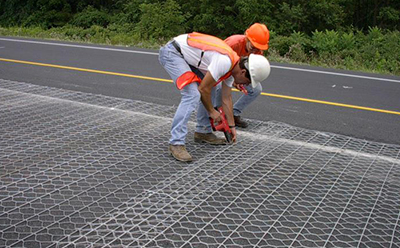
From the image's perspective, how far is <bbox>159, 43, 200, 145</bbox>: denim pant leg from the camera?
15.9ft

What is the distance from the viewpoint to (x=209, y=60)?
15.3ft

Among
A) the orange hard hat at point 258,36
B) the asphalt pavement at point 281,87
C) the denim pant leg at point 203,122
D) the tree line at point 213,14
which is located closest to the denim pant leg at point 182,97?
the denim pant leg at point 203,122

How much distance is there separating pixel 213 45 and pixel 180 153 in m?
1.16

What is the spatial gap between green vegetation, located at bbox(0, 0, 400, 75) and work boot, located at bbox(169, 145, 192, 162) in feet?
26.8

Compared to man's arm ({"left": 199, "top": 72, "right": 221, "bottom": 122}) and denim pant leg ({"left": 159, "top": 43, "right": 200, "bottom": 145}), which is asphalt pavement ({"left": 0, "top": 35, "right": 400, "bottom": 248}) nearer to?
denim pant leg ({"left": 159, "top": 43, "right": 200, "bottom": 145})

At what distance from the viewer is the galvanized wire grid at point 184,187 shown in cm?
345

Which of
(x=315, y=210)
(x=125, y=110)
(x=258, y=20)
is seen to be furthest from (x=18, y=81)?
(x=258, y=20)

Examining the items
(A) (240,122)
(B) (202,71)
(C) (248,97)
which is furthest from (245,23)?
(B) (202,71)

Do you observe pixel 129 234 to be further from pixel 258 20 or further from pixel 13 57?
pixel 258 20

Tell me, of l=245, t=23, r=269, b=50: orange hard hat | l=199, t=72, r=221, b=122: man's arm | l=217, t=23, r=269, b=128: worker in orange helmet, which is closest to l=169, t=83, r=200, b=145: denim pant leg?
l=199, t=72, r=221, b=122: man's arm

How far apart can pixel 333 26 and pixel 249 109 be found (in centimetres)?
1439

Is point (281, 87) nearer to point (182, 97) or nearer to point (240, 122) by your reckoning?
point (240, 122)

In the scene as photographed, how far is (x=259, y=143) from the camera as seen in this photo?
560 cm

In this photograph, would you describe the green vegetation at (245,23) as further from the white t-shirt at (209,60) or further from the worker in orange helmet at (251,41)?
the white t-shirt at (209,60)
